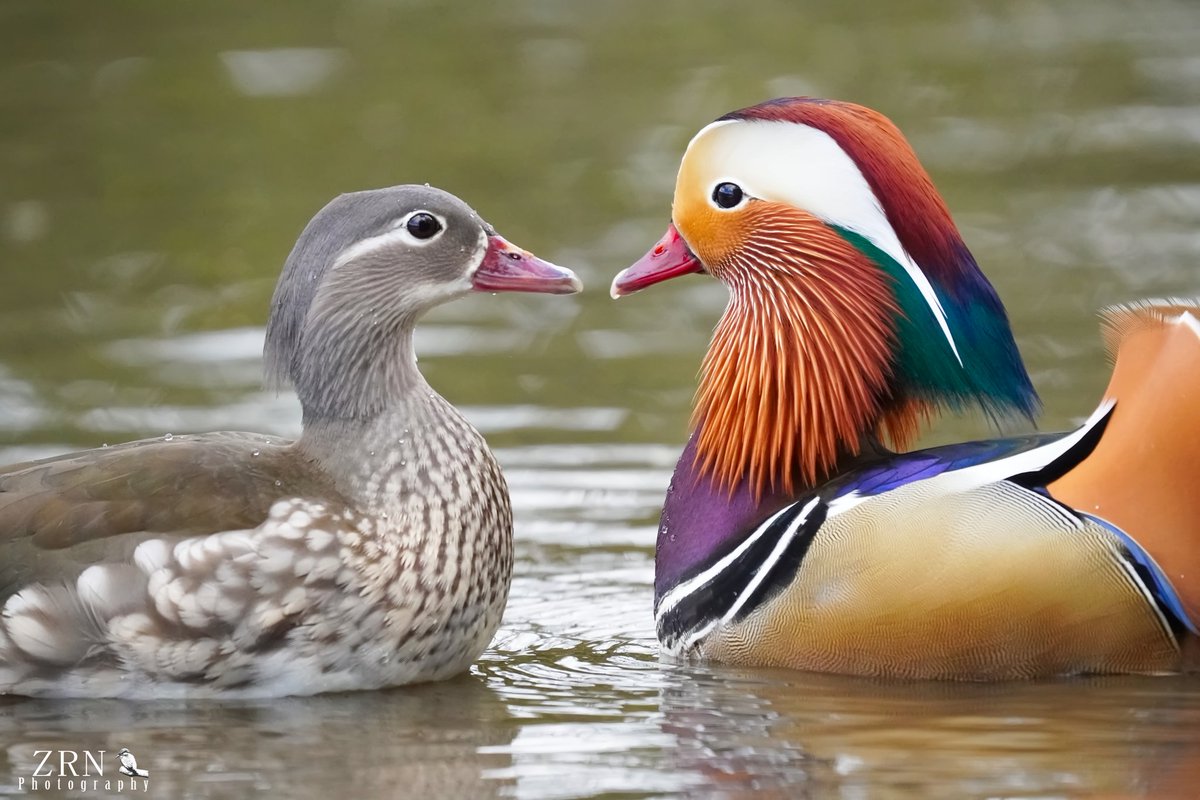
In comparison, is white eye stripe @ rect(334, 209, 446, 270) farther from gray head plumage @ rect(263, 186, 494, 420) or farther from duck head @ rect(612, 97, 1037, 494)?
duck head @ rect(612, 97, 1037, 494)

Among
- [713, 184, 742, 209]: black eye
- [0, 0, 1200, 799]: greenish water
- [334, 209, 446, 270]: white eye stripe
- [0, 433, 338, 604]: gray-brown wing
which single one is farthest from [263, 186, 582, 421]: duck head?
[0, 0, 1200, 799]: greenish water

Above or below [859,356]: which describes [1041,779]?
below

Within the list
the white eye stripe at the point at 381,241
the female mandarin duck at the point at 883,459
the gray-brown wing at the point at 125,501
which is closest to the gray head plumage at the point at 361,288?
the white eye stripe at the point at 381,241

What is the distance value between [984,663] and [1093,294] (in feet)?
13.4

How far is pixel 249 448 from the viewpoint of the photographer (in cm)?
566

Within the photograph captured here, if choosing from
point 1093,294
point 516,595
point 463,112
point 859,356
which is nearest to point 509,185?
point 463,112

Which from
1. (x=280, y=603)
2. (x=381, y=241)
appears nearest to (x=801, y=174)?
(x=381, y=241)

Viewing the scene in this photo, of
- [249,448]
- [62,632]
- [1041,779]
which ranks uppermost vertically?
[249,448]

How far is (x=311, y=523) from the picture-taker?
17.6 ft

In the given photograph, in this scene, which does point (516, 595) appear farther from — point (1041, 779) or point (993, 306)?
point (1041, 779)

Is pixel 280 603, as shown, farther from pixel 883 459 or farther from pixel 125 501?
pixel 883 459

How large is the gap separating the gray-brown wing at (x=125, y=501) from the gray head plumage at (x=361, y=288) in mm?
290

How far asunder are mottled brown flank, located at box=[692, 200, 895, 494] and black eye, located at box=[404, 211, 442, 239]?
0.80 m

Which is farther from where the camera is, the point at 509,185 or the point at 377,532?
the point at 509,185
